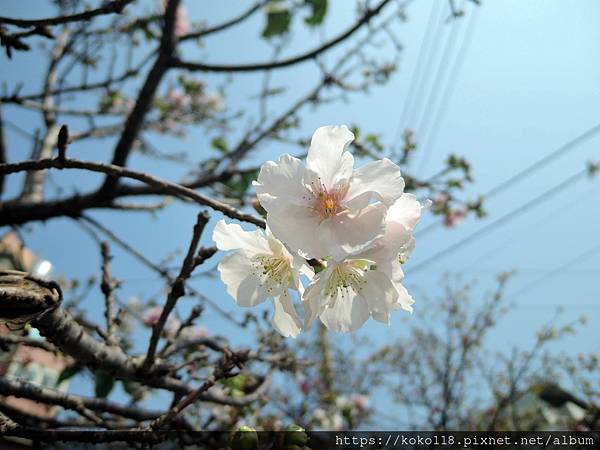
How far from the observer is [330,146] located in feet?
3.35

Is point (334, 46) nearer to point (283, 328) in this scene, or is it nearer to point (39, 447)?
point (283, 328)

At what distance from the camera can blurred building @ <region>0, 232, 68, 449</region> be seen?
2211mm

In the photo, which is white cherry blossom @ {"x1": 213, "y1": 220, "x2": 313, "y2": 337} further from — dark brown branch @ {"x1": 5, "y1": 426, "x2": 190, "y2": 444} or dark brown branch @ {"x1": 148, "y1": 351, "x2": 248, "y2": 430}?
dark brown branch @ {"x1": 5, "y1": 426, "x2": 190, "y2": 444}

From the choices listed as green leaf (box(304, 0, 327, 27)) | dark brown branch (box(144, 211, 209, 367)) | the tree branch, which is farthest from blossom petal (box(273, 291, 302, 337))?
the tree branch

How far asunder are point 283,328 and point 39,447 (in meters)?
0.82

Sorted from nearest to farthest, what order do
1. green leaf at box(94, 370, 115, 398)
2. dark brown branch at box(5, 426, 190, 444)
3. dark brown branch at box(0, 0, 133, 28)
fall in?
dark brown branch at box(5, 426, 190, 444)
dark brown branch at box(0, 0, 133, 28)
green leaf at box(94, 370, 115, 398)

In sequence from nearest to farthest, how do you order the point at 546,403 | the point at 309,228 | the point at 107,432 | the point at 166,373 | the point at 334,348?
the point at 107,432 → the point at 309,228 → the point at 166,373 → the point at 334,348 → the point at 546,403

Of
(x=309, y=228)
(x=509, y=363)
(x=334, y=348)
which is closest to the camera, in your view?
(x=309, y=228)

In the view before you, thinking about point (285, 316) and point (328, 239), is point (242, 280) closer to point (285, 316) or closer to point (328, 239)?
point (285, 316)

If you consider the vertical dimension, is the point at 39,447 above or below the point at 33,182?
below

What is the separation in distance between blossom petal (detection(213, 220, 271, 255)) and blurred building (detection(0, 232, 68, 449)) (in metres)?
1.02

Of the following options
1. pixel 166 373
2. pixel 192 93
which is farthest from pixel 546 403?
pixel 166 373

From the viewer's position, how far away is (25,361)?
2.65 metres

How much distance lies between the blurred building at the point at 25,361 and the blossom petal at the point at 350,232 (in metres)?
1.31
